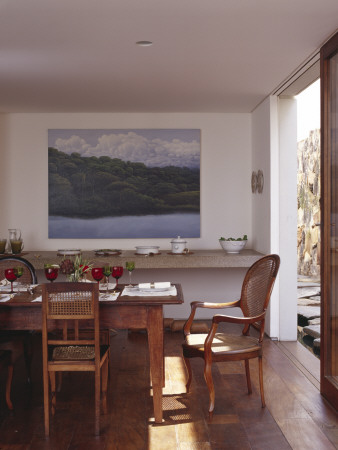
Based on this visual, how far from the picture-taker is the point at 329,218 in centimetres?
363

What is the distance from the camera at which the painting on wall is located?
20.3 feet

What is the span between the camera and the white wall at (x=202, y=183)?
620cm

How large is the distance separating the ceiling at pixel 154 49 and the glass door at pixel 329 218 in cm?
27

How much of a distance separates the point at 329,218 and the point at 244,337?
997 millimetres

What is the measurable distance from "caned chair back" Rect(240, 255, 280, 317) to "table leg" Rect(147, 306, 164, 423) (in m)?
0.76

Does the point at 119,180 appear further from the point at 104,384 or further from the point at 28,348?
the point at 104,384

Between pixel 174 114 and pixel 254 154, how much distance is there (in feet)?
3.40

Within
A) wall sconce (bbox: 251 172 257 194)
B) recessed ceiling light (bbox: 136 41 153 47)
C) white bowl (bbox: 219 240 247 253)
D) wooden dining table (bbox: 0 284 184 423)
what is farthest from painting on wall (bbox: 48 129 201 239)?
wooden dining table (bbox: 0 284 184 423)

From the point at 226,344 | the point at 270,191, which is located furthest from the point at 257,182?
the point at 226,344

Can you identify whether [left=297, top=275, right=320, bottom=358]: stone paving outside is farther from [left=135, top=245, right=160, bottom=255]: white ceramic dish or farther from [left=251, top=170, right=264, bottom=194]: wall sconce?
[left=135, top=245, right=160, bottom=255]: white ceramic dish

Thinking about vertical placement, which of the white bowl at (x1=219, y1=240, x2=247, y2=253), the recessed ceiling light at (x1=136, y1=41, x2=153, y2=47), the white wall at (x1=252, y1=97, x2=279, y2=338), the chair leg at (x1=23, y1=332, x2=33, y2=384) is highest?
the recessed ceiling light at (x1=136, y1=41, x2=153, y2=47)

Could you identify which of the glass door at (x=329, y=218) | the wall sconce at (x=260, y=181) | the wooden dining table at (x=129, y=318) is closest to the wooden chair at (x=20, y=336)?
the wooden dining table at (x=129, y=318)

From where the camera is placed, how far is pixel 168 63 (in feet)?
14.0

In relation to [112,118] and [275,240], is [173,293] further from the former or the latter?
[112,118]
